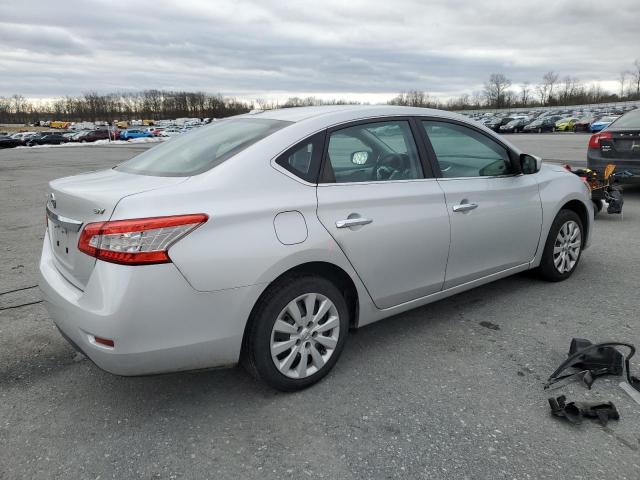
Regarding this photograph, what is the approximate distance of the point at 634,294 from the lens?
4.43 metres

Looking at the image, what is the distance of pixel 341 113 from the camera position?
10.8 feet

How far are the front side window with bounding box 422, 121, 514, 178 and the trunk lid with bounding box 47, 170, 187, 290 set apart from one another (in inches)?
72.6

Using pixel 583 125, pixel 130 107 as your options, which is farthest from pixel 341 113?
pixel 130 107

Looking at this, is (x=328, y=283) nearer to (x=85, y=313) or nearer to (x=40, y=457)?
(x=85, y=313)

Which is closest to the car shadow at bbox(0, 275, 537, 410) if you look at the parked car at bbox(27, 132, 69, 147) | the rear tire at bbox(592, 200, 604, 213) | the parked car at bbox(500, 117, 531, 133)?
the rear tire at bbox(592, 200, 604, 213)

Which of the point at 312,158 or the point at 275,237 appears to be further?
the point at 312,158

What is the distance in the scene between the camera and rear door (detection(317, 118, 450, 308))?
3.03 m

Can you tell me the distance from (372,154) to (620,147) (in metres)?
7.05

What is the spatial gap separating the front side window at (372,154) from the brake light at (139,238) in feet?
3.09

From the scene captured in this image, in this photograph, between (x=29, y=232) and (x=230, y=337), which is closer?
(x=230, y=337)

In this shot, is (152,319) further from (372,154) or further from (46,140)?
(46,140)

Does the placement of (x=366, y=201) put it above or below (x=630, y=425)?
above

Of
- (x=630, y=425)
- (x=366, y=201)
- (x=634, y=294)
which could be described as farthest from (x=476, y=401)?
(x=634, y=294)

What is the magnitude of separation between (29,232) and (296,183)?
5.94m
